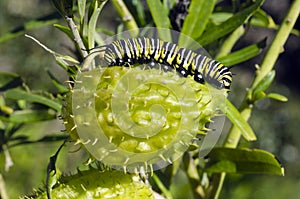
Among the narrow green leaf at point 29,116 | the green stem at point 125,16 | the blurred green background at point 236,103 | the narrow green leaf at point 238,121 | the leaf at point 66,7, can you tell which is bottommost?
the blurred green background at point 236,103

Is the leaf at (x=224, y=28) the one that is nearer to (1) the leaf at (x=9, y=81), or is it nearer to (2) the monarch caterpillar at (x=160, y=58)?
(2) the monarch caterpillar at (x=160, y=58)

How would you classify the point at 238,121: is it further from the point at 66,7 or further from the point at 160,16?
the point at 66,7

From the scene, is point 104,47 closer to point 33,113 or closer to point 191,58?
point 191,58

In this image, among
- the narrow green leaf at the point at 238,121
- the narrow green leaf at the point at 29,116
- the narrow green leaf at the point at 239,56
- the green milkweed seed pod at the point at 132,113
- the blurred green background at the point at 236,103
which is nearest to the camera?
the green milkweed seed pod at the point at 132,113

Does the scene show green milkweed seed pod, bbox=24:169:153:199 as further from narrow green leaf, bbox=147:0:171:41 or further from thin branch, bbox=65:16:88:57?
narrow green leaf, bbox=147:0:171:41

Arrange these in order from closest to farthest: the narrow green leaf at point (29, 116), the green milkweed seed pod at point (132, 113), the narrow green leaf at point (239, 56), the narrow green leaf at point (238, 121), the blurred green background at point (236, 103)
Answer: the green milkweed seed pod at point (132, 113), the narrow green leaf at point (238, 121), the narrow green leaf at point (239, 56), the narrow green leaf at point (29, 116), the blurred green background at point (236, 103)

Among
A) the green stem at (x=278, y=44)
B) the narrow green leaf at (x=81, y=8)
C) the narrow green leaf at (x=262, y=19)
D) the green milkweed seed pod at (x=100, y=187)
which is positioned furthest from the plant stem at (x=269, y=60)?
the narrow green leaf at (x=81, y=8)

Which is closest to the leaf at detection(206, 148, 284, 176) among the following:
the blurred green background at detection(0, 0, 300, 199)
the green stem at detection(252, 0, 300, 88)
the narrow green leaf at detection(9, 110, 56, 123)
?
the green stem at detection(252, 0, 300, 88)

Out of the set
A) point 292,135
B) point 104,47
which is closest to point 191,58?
point 104,47
